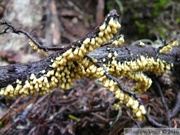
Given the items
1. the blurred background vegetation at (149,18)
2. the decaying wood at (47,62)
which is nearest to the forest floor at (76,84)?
the blurred background vegetation at (149,18)

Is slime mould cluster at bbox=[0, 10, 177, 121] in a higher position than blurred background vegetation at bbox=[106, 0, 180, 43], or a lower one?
lower

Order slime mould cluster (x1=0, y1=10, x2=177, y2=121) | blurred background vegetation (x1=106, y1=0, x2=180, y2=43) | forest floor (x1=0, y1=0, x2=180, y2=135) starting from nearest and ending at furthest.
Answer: slime mould cluster (x1=0, y1=10, x2=177, y2=121), forest floor (x1=0, y1=0, x2=180, y2=135), blurred background vegetation (x1=106, y1=0, x2=180, y2=43)

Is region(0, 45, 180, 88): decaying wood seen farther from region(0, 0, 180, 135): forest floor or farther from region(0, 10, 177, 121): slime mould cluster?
region(0, 0, 180, 135): forest floor

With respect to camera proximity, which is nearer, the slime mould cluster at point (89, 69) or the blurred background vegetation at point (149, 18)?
the slime mould cluster at point (89, 69)

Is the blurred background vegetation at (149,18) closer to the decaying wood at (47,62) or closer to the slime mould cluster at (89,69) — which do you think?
the decaying wood at (47,62)

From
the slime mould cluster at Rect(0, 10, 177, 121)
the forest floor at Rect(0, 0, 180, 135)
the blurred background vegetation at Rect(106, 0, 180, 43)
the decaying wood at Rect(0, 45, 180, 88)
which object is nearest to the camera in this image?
the slime mould cluster at Rect(0, 10, 177, 121)

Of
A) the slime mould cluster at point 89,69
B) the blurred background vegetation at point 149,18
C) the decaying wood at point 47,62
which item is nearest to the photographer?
the slime mould cluster at point 89,69

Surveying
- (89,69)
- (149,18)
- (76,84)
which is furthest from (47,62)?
(149,18)

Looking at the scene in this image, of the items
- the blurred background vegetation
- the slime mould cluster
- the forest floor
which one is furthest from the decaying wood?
the blurred background vegetation

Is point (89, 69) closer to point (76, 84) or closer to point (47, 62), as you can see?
point (47, 62)
